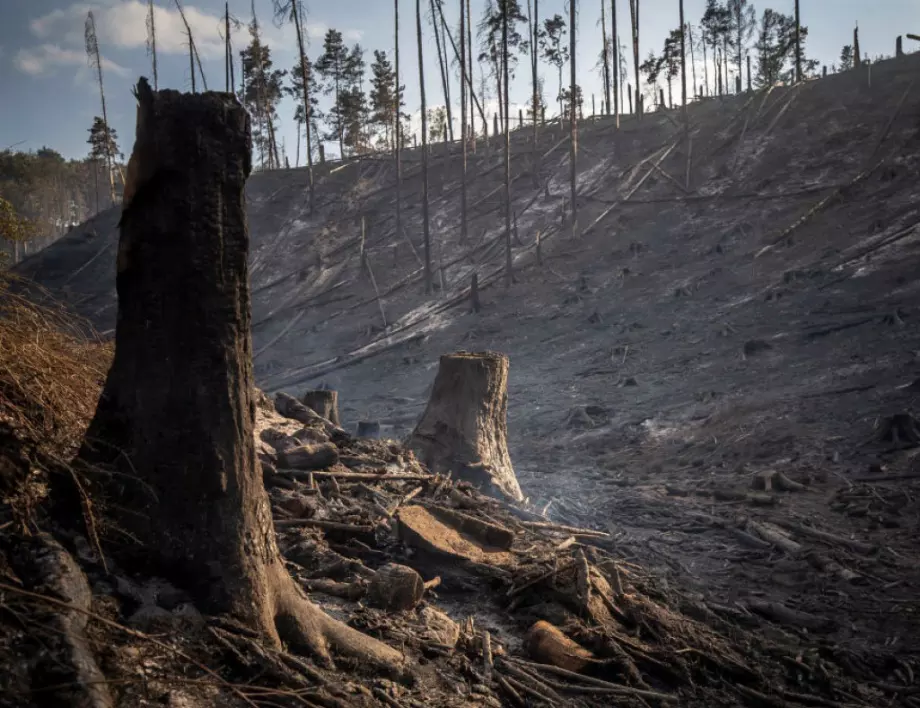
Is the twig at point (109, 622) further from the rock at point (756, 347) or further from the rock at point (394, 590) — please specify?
the rock at point (756, 347)

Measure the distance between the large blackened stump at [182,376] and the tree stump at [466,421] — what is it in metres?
4.92

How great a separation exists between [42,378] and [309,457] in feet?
9.77

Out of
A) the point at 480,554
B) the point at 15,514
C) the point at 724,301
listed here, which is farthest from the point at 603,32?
the point at 15,514

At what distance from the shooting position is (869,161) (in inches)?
809

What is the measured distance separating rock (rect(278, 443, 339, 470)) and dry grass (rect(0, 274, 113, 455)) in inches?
84.3

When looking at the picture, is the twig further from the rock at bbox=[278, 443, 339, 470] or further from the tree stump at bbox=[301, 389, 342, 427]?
the tree stump at bbox=[301, 389, 342, 427]

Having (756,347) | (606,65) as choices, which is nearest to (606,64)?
(606,65)

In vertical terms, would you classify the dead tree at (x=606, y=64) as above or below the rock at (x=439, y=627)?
above

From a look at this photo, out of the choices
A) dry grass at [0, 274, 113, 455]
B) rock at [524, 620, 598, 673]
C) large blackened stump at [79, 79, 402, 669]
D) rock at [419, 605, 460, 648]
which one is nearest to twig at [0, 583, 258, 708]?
large blackened stump at [79, 79, 402, 669]

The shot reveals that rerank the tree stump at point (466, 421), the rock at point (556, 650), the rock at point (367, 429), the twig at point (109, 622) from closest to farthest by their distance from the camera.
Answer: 1. the twig at point (109, 622)
2. the rock at point (556, 650)
3. the tree stump at point (466, 421)
4. the rock at point (367, 429)

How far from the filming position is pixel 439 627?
12.7ft

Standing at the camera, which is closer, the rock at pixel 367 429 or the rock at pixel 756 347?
the rock at pixel 367 429

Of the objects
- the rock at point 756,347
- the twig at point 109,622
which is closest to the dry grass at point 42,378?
the twig at point 109,622

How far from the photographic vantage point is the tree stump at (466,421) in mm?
7844
